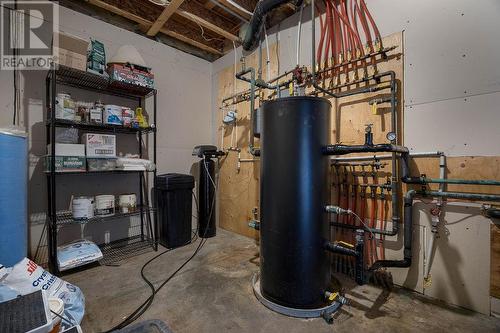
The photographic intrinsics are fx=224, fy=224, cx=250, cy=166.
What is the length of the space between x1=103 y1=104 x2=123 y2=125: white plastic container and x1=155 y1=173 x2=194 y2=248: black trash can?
0.70 metres

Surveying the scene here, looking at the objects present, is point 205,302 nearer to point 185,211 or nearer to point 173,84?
point 185,211

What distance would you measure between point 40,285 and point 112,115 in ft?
4.90

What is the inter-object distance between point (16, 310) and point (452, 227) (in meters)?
2.37

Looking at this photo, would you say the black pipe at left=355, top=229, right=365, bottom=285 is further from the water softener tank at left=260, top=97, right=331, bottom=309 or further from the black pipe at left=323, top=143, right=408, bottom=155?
the black pipe at left=323, top=143, right=408, bottom=155

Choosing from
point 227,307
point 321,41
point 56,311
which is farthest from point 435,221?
point 56,311

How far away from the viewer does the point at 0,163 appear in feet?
4.86

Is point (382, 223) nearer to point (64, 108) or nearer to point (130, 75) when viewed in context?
point (130, 75)

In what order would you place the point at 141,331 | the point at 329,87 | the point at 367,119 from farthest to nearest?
the point at 329,87, the point at 367,119, the point at 141,331

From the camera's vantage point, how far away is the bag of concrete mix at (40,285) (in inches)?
44.6

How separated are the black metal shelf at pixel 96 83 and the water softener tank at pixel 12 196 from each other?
68 cm

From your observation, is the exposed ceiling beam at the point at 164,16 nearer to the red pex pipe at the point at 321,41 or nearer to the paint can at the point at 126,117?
the paint can at the point at 126,117

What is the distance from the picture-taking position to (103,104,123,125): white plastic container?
214 cm

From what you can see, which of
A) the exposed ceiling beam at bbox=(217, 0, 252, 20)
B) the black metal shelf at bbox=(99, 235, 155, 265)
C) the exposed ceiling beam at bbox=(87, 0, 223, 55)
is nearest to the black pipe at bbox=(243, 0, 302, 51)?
the exposed ceiling beam at bbox=(217, 0, 252, 20)

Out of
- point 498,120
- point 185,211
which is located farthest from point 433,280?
point 185,211
